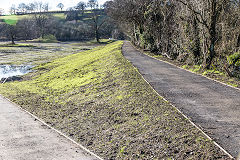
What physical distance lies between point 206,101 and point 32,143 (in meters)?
7.24

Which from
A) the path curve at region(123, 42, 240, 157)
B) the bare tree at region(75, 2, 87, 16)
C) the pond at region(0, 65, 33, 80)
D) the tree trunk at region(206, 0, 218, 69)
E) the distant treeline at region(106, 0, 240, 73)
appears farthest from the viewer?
the bare tree at region(75, 2, 87, 16)

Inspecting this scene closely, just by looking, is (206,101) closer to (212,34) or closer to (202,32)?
(212,34)

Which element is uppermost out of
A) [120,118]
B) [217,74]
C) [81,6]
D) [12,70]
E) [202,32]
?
[81,6]

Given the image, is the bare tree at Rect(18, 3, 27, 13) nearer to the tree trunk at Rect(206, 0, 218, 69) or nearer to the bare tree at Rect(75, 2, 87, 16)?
the bare tree at Rect(75, 2, 87, 16)

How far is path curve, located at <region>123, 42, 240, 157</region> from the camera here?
7.38 m

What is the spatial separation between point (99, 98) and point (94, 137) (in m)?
4.39

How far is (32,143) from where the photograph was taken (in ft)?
29.9

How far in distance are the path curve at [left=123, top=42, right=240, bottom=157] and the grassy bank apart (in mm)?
459

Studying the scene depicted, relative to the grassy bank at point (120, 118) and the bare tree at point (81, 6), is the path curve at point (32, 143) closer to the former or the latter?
the grassy bank at point (120, 118)

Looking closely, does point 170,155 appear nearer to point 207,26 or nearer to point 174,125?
point 174,125

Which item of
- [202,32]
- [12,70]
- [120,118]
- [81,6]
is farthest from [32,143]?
[81,6]

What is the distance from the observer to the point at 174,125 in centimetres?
819

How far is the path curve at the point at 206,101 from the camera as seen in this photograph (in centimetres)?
738

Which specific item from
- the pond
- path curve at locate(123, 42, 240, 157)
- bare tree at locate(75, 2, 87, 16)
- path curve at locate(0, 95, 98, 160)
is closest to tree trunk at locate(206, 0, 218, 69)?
path curve at locate(123, 42, 240, 157)
